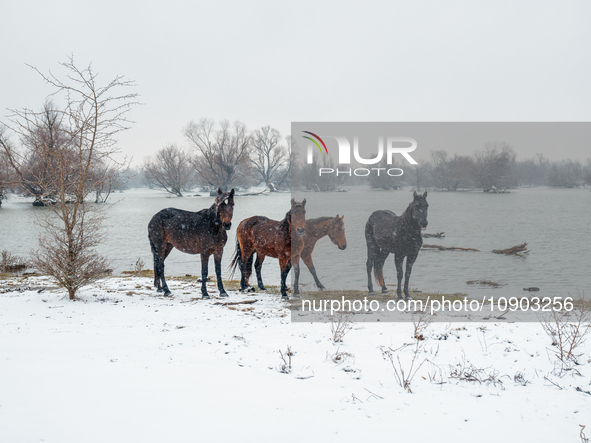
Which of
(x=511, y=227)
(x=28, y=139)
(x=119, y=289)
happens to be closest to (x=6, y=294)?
(x=119, y=289)

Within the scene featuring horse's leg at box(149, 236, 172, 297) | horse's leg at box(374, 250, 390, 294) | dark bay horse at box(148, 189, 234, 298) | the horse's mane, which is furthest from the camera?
horse's leg at box(149, 236, 172, 297)

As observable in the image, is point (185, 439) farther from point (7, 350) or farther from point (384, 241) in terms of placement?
point (384, 241)

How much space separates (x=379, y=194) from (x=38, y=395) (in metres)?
16.3

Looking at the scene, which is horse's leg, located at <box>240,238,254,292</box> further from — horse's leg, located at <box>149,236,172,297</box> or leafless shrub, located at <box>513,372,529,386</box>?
leafless shrub, located at <box>513,372,529,386</box>

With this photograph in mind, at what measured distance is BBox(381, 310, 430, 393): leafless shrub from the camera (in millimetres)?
4848

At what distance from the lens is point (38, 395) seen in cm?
403

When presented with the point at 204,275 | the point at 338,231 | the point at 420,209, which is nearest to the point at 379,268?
the point at 338,231

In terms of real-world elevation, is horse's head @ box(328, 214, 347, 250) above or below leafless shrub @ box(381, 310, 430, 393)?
above

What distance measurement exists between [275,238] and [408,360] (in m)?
4.88

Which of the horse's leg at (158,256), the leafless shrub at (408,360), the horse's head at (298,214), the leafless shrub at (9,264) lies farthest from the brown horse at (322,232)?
the leafless shrub at (9,264)

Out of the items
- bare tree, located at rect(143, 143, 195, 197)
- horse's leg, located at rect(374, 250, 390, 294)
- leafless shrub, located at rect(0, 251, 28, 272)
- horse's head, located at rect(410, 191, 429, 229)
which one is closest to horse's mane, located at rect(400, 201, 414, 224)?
horse's head, located at rect(410, 191, 429, 229)

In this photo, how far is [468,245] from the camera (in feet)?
56.7

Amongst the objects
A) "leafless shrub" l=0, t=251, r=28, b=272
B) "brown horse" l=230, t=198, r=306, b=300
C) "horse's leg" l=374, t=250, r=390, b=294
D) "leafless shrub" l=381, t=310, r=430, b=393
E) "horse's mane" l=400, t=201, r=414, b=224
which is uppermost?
"horse's mane" l=400, t=201, r=414, b=224

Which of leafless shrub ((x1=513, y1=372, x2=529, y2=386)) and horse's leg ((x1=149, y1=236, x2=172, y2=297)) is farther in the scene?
horse's leg ((x1=149, y1=236, x2=172, y2=297))
